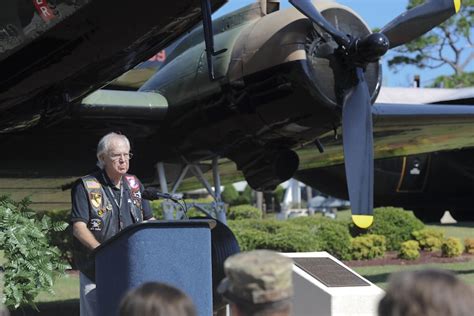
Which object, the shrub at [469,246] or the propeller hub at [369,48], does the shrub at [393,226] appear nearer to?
the shrub at [469,246]

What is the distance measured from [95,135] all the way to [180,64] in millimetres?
1531

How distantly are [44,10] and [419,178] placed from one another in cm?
2238

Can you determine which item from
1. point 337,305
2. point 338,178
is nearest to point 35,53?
point 337,305

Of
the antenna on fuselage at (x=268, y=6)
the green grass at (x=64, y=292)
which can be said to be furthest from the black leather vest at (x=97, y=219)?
the green grass at (x=64, y=292)

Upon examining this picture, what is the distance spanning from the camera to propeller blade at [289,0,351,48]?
842cm

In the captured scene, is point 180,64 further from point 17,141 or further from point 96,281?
point 96,281

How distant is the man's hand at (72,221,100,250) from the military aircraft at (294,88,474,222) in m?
20.5

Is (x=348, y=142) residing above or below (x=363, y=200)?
above

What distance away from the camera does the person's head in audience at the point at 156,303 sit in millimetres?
2160

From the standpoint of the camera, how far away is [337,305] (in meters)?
6.25

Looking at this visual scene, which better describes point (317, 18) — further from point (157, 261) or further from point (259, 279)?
point (259, 279)

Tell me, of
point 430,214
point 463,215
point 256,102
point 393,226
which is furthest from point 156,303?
point 463,215

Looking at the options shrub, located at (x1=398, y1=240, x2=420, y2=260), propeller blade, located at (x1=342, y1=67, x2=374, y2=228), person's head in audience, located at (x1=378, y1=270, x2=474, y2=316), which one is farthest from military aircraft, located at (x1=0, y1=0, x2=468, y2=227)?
shrub, located at (x1=398, y1=240, x2=420, y2=260)

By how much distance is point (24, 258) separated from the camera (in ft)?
17.6
